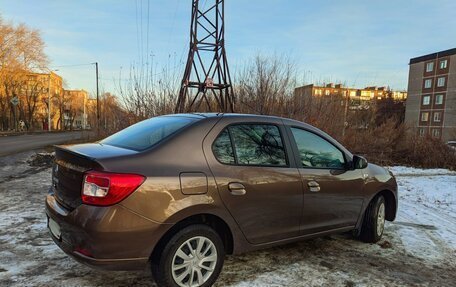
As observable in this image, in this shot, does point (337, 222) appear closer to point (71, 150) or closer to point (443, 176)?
point (71, 150)

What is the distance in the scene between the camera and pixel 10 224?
5074 millimetres

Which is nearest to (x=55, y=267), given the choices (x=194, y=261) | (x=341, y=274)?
(x=194, y=261)

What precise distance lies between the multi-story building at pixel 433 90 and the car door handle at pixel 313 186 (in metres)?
58.4

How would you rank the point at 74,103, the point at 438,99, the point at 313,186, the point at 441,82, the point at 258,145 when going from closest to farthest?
the point at 258,145 < the point at 313,186 < the point at 441,82 < the point at 438,99 < the point at 74,103

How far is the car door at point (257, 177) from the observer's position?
3416 mm

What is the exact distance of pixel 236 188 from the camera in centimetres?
342

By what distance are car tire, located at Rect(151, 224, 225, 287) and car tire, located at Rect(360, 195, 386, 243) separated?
2.36 meters

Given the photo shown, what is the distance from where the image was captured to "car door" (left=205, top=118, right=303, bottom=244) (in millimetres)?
3416

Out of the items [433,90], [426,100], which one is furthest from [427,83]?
[426,100]

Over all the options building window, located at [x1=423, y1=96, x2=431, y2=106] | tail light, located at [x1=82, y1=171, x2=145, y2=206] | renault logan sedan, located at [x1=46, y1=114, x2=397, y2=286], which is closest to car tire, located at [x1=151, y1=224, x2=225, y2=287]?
renault logan sedan, located at [x1=46, y1=114, x2=397, y2=286]

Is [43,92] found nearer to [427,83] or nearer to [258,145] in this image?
[258,145]

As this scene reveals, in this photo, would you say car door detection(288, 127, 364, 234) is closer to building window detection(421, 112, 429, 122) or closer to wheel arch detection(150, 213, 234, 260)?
wheel arch detection(150, 213, 234, 260)

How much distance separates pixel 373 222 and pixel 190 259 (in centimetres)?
275

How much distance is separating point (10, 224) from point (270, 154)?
3.77 metres
